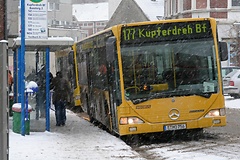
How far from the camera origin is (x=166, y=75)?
49.2 feet

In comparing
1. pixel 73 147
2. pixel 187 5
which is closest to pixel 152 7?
pixel 187 5

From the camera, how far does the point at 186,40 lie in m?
15.2

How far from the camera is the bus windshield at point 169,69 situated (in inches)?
588

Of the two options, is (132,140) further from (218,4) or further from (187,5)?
(187,5)

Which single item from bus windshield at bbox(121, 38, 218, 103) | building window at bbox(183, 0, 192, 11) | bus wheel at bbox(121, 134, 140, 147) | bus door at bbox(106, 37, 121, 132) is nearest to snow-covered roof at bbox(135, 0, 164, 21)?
building window at bbox(183, 0, 192, 11)

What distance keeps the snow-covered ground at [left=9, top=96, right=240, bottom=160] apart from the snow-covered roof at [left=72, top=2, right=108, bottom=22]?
11112 cm

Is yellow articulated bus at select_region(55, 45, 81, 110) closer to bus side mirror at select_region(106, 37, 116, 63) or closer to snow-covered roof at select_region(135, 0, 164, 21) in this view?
bus side mirror at select_region(106, 37, 116, 63)

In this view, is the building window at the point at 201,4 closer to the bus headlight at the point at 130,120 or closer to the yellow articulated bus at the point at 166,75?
the yellow articulated bus at the point at 166,75

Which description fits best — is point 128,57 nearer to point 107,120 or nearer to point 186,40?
point 186,40

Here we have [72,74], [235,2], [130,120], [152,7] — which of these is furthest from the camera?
[152,7]

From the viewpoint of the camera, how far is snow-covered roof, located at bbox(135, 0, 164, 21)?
7380cm

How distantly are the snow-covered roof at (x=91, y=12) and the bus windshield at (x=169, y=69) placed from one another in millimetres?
112323

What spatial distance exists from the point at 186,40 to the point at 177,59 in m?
0.53

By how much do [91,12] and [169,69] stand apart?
384ft
